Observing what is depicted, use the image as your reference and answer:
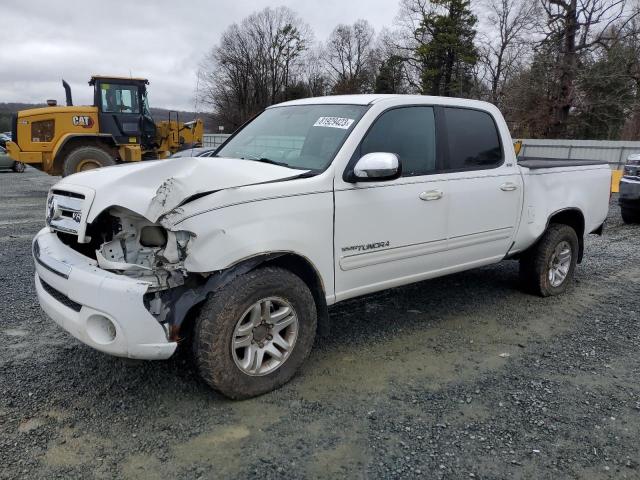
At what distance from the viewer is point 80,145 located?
1335 centimetres

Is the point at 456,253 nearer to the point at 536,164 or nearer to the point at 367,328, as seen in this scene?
the point at 367,328

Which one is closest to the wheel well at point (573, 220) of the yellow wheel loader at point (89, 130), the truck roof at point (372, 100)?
the truck roof at point (372, 100)

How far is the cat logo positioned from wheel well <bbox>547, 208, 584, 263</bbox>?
1195cm

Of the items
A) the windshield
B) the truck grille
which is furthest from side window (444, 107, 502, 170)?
the truck grille

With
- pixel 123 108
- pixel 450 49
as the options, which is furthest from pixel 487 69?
pixel 123 108

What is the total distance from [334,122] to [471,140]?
1.36 meters

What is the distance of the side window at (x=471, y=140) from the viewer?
13.8 ft

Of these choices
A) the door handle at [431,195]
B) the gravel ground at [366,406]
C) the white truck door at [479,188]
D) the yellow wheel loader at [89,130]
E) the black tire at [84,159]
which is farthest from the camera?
the yellow wheel loader at [89,130]

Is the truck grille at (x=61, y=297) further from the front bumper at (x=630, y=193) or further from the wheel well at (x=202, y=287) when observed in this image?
the front bumper at (x=630, y=193)

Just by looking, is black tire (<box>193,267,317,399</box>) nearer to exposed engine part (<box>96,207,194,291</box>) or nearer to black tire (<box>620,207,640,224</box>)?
exposed engine part (<box>96,207,194,291</box>)

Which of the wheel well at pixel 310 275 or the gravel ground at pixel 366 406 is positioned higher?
the wheel well at pixel 310 275

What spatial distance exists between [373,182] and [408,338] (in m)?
1.41

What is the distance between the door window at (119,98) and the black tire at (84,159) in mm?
1200

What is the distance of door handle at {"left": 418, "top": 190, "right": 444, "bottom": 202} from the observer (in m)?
3.79
